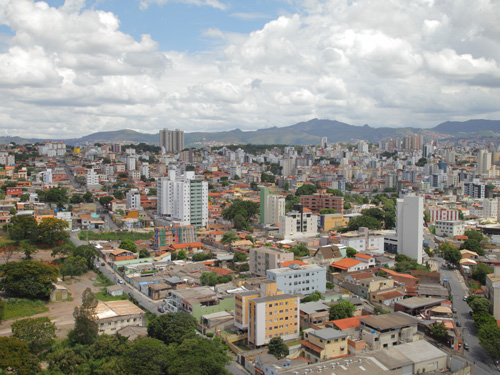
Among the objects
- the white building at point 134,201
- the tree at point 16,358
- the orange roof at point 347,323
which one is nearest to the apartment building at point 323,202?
the white building at point 134,201

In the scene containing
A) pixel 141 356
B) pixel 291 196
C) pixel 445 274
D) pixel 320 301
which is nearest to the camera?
pixel 141 356

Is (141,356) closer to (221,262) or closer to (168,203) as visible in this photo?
(221,262)

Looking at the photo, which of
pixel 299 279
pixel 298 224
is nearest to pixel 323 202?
pixel 298 224

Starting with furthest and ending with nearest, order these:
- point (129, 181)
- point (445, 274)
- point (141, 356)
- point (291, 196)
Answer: point (129, 181)
point (291, 196)
point (445, 274)
point (141, 356)

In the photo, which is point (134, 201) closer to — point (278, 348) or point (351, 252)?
point (351, 252)

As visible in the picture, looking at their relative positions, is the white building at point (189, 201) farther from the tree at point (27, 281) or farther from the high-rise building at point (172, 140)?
the high-rise building at point (172, 140)

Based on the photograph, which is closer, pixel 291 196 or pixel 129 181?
pixel 291 196

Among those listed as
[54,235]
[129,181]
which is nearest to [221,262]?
[54,235]
